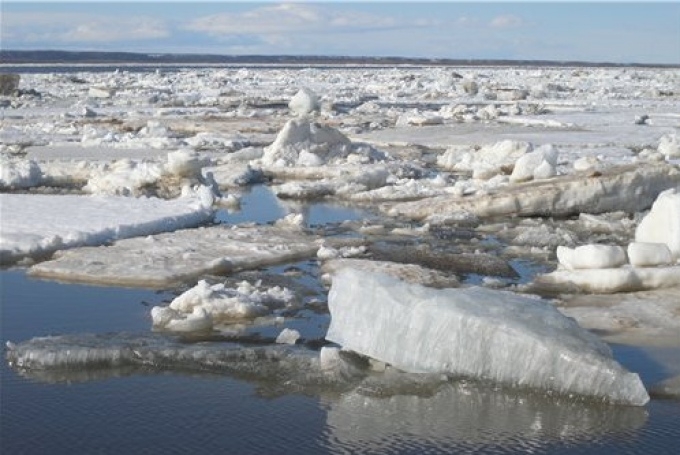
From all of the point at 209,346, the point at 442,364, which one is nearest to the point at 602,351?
the point at 442,364

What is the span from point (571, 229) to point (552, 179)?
1425 millimetres

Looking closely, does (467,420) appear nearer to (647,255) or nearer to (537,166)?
(647,255)

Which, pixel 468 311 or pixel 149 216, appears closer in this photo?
pixel 468 311

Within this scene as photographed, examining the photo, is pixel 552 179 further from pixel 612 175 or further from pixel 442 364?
pixel 442 364

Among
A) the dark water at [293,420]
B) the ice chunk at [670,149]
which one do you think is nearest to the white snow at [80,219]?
the dark water at [293,420]

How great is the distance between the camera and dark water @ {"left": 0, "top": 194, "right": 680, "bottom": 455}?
501 centimetres

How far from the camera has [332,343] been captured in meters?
6.61

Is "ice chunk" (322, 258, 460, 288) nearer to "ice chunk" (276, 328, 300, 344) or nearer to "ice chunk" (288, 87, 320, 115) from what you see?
"ice chunk" (276, 328, 300, 344)

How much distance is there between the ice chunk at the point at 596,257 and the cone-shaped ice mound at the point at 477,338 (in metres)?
2.16

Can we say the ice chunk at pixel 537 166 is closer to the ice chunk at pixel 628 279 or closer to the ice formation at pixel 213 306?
the ice chunk at pixel 628 279

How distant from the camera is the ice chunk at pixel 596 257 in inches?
324

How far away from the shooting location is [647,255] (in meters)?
8.27

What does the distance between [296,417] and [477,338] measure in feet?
3.89

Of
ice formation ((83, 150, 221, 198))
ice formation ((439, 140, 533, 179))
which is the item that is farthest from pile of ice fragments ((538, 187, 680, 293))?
ice formation ((83, 150, 221, 198))
